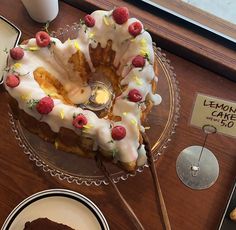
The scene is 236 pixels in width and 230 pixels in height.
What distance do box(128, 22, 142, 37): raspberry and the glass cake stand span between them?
0.44ft

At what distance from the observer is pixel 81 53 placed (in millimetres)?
952

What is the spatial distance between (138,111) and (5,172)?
1.03 feet

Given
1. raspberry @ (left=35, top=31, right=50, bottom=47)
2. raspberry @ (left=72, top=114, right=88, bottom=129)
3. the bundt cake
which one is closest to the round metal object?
the bundt cake

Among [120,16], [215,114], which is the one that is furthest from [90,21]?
[215,114]

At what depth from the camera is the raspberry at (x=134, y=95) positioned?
2.89 ft

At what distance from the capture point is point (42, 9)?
107 cm

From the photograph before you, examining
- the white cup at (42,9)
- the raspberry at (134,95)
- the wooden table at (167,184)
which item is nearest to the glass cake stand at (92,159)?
the wooden table at (167,184)

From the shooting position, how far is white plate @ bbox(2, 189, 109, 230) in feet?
3.06

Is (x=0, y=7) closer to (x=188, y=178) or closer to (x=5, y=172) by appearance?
(x=5, y=172)

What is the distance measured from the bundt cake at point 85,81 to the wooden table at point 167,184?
0.09 metres

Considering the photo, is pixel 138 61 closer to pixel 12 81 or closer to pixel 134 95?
pixel 134 95

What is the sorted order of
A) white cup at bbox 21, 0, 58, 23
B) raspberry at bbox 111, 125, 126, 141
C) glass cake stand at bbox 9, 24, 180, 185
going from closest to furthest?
raspberry at bbox 111, 125, 126, 141
glass cake stand at bbox 9, 24, 180, 185
white cup at bbox 21, 0, 58, 23

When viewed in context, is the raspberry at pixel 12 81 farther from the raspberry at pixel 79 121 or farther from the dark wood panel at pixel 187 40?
the dark wood panel at pixel 187 40

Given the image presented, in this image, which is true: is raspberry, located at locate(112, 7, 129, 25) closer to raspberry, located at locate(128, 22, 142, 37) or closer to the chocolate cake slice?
raspberry, located at locate(128, 22, 142, 37)
